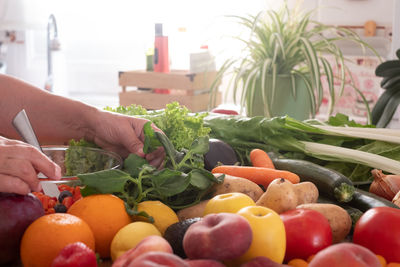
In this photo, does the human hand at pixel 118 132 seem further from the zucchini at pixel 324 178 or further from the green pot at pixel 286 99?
the green pot at pixel 286 99

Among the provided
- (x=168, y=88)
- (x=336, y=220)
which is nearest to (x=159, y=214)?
(x=336, y=220)

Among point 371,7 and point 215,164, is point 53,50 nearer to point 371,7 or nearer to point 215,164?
point 371,7

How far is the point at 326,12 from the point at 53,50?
196cm

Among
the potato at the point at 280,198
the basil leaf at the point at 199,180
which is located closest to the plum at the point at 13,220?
the basil leaf at the point at 199,180

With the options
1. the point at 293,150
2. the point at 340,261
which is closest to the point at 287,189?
the point at 340,261

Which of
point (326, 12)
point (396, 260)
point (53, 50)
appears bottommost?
point (396, 260)

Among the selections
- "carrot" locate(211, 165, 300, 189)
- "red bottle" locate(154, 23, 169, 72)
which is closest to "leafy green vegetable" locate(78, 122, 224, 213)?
"carrot" locate(211, 165, 300, 189)

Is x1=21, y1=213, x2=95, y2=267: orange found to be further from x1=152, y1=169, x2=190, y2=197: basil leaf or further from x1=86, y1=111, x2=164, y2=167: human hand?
x1=86, y1=111, x2=164, y2=167: human hand

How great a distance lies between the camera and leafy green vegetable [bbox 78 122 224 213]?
29.7 inches

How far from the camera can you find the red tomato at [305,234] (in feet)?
2.14

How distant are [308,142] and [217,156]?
27cm

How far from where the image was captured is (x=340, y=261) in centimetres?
51

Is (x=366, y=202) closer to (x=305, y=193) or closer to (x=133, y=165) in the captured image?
(x=305, y=193)

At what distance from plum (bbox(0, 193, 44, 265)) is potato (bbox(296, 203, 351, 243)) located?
16.3 inches
